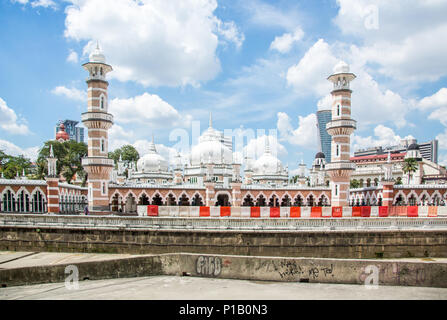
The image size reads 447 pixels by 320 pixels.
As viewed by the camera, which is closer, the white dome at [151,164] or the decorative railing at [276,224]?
the decorative railing at [276,224]

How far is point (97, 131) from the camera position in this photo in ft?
117

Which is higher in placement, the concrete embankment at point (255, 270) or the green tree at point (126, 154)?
the green tree at point (126, 154)

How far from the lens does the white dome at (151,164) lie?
65625 millimetres

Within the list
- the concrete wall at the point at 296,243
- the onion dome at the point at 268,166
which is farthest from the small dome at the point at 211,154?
the concrete wall at the point at 296,243

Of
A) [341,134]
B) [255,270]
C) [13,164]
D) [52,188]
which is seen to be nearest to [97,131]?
[52,188]

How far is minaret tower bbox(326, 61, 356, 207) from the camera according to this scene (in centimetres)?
3838

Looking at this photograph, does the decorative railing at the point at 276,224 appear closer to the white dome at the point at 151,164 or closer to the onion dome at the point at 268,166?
the white dome at the point at 151,164

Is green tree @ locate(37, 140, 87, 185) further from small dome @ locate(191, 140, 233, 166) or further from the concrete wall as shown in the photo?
the concrete wall

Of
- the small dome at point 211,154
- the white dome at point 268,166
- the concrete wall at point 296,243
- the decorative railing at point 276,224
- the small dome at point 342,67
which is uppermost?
the small dome at point 342,67

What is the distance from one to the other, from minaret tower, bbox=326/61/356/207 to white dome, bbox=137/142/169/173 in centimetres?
3576

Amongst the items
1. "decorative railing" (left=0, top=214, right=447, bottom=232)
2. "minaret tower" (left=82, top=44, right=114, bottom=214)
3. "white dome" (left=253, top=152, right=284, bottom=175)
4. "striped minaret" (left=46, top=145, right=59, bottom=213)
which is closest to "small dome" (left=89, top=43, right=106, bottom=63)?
"minaret tower" (left=82, top=44, right=114, bottom=214)

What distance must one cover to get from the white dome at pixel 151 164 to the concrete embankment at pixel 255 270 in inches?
1971

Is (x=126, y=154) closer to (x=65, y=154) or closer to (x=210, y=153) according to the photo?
(x=65, y=154)
